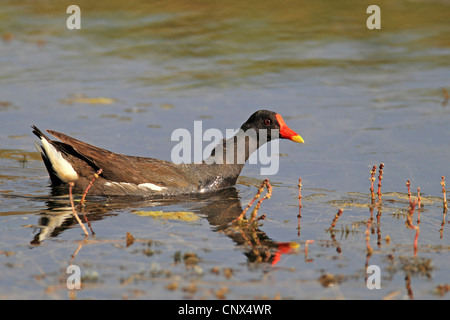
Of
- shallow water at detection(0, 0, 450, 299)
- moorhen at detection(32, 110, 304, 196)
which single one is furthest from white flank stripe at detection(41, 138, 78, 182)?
shallow water at detection(0, 0, 450, 299)

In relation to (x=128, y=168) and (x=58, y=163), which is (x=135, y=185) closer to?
(x=128, y=168)

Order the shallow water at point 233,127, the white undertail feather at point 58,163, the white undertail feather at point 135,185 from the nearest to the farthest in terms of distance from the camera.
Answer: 1. the shallow water at point 233,127
2. the white undertail feather at point 58,163
3. the white undertail feather at point 135,185

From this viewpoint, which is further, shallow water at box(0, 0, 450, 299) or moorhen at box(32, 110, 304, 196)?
moorhen at box(32, 110, 304, 196)

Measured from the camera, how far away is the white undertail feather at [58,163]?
758 cm

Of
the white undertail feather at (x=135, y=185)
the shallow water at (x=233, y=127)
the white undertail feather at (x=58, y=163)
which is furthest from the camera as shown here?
the white undertail feather at (x=135, y=185)

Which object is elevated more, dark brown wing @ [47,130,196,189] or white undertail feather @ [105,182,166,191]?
dark brown wing @ [47,130,196,189]

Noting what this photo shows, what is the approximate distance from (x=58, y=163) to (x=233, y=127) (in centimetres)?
308

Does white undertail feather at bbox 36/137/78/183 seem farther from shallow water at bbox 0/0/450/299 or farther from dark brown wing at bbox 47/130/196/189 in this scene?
shallow water at bbox 0/0/450/299

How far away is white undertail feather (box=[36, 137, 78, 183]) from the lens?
758 centimetres

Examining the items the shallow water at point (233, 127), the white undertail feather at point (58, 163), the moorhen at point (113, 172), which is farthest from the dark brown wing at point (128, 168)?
the shallow water at point (233, 127)

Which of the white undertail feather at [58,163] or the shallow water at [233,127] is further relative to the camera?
the white undertail feather at [58,163]

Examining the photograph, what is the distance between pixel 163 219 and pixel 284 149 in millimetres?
3378

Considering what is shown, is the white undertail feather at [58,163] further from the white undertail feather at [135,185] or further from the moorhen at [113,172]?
the white undertail feather at [135,185]
